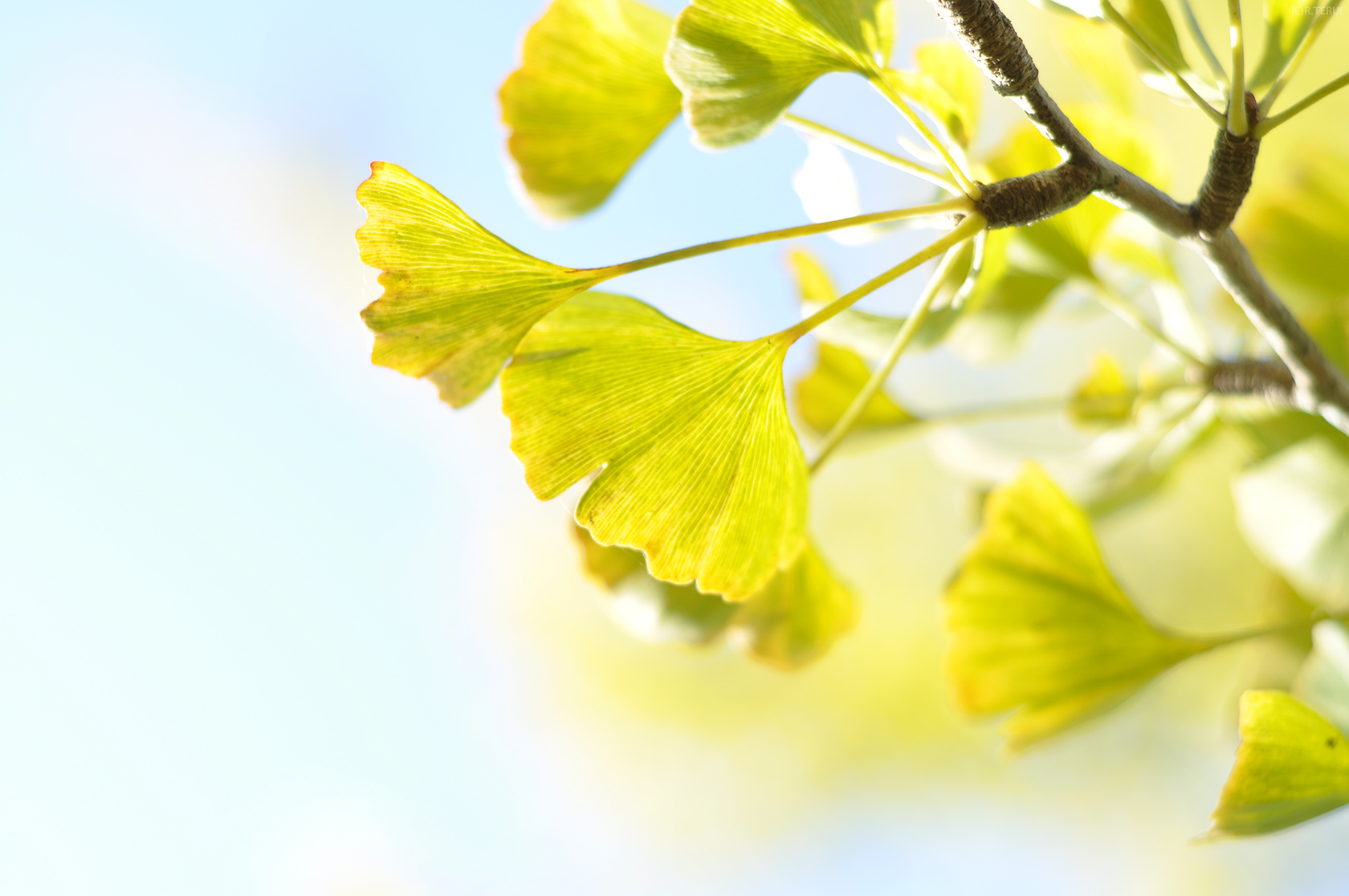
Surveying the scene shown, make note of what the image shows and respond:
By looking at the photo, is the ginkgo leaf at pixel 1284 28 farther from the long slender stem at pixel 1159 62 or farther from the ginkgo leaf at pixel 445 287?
the ginkgo leaf at pixel 445 287

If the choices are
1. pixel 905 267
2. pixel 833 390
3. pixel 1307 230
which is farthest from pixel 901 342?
pixel 1307 230

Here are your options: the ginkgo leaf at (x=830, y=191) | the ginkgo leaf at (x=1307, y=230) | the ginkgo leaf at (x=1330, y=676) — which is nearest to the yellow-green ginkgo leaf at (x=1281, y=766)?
the ginkgo leaf at (x=1330, y=676)

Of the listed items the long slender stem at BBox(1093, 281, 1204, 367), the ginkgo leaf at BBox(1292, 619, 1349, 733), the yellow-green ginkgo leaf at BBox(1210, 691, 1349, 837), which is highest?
the long slender stem at BBox(1093, 281, 1204, 367)

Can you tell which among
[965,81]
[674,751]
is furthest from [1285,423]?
[674,751]

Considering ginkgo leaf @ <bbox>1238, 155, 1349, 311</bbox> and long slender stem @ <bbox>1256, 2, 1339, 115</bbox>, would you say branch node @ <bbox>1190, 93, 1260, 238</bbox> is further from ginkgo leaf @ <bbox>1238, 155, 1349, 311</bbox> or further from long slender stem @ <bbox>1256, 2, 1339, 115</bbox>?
ginkgo leaf @ <bbox>1238, 155, 1349, 311</bbox>

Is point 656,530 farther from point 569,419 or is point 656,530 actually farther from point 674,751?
point 674,751

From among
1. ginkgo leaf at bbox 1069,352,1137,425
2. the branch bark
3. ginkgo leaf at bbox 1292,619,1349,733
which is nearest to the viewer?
the branch bark

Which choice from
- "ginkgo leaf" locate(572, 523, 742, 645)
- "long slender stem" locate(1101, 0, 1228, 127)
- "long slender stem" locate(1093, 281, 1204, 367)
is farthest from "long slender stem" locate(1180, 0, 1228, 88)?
"ginkgo leaf" locate(572, 523, 742, 645)
